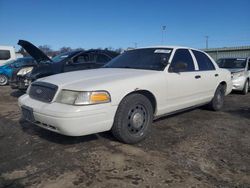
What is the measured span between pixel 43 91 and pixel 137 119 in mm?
1464

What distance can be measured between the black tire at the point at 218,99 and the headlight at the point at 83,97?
351cm

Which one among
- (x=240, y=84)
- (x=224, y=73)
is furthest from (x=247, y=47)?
(x=224, y=73)

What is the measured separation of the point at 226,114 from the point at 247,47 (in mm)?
18020

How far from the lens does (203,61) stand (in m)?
5.48

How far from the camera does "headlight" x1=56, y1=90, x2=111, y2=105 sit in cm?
324

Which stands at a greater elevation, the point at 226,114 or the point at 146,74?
the point at 146,74

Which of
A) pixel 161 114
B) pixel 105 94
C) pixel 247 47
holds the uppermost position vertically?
pixel 247 47

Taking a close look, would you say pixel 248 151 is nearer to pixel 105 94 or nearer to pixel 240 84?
pixel 105 94

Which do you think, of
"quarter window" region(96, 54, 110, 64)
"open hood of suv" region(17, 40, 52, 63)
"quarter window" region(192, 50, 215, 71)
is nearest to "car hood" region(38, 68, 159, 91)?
Result: "quarter window" region(192, 50, 215, 71)

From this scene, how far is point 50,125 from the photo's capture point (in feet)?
11.0

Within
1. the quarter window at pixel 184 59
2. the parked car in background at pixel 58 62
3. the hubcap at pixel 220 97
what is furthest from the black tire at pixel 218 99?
the parked car in background at pixel 58 62

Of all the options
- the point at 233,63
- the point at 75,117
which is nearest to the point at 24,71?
the point at 75,117

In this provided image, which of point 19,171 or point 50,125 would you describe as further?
point 50,125

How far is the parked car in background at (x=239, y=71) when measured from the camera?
9.13 metres
